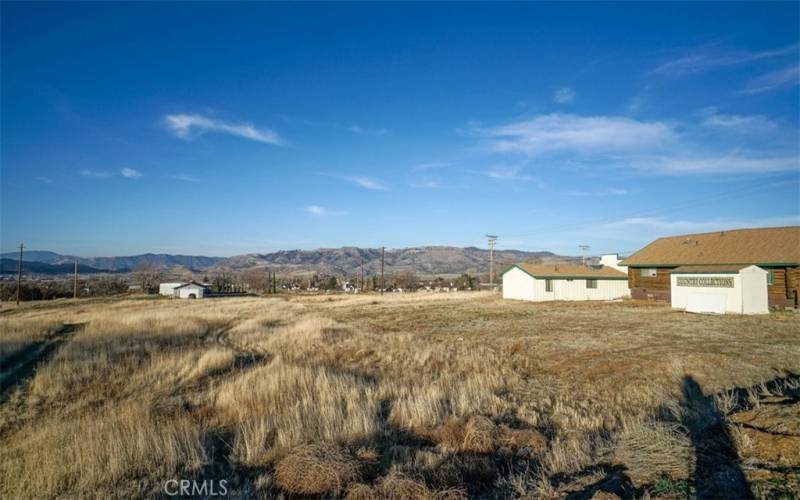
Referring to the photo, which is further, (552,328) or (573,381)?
(552,328)

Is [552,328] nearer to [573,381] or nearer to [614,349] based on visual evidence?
[614,349]

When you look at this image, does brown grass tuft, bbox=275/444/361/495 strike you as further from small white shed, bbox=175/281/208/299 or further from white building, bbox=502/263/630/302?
small white shed, bbox=175/281/208/299

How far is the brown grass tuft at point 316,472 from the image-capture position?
5.42m

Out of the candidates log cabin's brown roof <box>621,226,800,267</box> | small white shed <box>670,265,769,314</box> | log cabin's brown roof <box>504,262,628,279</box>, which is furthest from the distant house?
small white shed <box>670,265,769,314</box>

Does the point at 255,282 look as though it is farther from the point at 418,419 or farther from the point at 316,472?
the point at 316,472

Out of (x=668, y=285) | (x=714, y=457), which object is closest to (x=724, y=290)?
(x=668, y=285)

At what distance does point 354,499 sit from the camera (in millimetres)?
5062

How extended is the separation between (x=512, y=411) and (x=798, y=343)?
16283 mm

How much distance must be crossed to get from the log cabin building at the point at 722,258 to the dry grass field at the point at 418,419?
15604mm

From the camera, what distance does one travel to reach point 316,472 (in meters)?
5.54

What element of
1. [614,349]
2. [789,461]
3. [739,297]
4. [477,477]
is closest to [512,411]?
[477,477]

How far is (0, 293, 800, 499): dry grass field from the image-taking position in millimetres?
5441

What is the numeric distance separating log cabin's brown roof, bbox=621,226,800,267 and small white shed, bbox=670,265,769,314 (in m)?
4.21

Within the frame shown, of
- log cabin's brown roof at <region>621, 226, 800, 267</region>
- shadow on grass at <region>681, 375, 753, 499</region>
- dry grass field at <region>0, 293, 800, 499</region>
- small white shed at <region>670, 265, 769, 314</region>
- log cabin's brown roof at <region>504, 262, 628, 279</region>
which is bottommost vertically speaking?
dry grass field at <region>0, 293, 800, 499</region>
